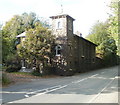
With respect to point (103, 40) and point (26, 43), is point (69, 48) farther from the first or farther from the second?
point (103, 40)

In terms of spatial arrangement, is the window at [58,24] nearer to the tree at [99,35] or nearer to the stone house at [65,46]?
the stone house at [65,46]

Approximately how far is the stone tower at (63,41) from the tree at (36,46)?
2.90 metres

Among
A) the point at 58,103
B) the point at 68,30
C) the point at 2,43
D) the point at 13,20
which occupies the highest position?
the point at 13,20

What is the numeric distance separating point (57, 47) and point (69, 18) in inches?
217

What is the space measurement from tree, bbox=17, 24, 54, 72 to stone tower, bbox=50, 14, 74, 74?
9.52 ft

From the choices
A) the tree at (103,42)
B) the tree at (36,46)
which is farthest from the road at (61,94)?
the tree at (103,42)

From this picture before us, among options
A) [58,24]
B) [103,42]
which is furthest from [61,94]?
[103,42]

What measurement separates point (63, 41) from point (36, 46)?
5.46m

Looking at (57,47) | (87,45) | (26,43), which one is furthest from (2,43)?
(87,45)

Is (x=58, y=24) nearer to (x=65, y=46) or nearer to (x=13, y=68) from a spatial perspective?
(x=65, y=46)

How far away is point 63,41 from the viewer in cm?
3161

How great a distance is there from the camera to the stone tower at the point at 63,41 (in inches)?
1235

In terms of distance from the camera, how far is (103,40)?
184ft

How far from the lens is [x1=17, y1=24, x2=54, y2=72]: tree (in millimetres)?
28016
